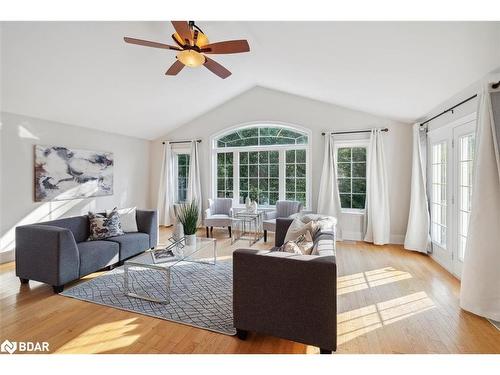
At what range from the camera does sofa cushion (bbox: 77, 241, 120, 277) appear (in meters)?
3.00

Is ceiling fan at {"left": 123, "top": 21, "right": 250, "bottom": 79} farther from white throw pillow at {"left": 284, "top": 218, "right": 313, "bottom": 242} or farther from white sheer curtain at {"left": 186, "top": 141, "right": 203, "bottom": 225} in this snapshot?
white sheer curtain at {"left": 186, "top": 141, "right": 203, "bottom": 225}

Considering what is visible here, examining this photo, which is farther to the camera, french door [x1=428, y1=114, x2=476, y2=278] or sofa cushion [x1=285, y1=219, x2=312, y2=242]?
french door [x1=428, y1=114, x2=476, y2=278]

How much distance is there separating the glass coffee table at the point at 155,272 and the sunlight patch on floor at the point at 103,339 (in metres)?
0.47

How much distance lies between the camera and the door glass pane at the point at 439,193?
3713 mm

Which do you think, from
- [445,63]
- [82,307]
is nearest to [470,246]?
[445,63]

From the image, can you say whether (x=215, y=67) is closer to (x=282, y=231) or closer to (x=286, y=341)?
(x=282, y=231)

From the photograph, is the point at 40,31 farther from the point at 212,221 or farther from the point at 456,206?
the point at 456,206

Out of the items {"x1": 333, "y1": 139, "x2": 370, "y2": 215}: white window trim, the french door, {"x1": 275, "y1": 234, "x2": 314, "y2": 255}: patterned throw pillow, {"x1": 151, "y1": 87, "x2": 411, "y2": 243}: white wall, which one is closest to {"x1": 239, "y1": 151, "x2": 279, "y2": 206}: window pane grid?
{"x1": 151, "y1": 87, "x2": 411, "y2": 243}: white wall

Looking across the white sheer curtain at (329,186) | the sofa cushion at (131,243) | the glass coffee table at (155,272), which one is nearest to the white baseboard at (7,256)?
the sofa cushion at (131,243)

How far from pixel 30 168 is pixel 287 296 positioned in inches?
179

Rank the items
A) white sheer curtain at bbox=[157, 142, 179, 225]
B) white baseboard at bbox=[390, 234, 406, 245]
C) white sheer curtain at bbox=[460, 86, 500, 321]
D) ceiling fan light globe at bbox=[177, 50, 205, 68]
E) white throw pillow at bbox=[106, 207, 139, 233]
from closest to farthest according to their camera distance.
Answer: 1. white sheer curtain at bbox=[460, 86, 500, 321]
2. ceiling fan light globe at bbox=[177, 50, 205, 68]
3. white throw pillow at bbox=[106, 207, 139, 233]
4. white baseboard at bbox=[390, 234, 406, 245]
5. white sheer curtain at bbox=[157, 142, 179, 225]

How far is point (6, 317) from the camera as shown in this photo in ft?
7.47

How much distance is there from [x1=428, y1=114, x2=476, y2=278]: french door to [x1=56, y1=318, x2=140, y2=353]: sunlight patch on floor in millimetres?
3760

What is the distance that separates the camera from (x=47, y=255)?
2.74 meters
